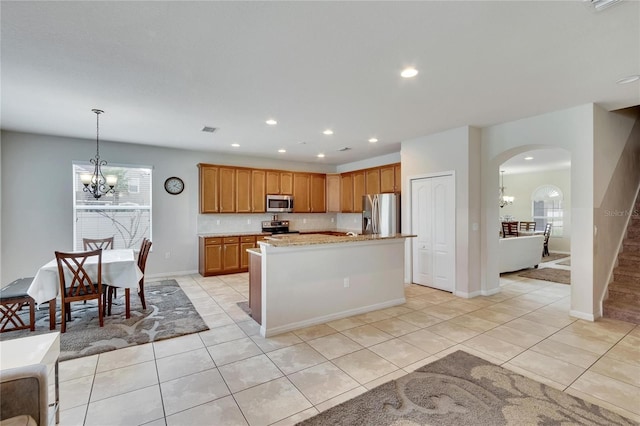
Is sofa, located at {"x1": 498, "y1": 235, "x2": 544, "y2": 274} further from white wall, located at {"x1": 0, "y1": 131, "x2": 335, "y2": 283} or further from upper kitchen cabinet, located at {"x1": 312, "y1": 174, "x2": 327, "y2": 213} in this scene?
white wall, located at {"x1": 0, "y1": 131, "x2": 335, "y2": 283}

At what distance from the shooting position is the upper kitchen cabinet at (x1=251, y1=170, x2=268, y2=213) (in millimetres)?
7078

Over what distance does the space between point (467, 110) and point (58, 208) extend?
274 inches

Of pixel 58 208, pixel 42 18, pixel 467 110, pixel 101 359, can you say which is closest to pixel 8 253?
pixel 58 208

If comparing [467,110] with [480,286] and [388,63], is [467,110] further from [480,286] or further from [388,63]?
[480,286]

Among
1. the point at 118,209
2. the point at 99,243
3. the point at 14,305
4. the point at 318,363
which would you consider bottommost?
the point at 318,363

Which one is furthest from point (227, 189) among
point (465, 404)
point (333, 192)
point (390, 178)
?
point (465, 404)

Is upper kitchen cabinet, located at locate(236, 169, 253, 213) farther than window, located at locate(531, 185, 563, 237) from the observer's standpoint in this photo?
No

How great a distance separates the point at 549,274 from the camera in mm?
6422

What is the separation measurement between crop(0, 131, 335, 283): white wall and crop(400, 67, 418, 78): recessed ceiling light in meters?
5.25

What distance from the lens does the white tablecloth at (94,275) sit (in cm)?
338

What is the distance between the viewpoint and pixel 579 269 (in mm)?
3863

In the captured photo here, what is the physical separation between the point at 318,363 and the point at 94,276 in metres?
2.97

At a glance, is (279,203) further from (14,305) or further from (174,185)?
(14,305)

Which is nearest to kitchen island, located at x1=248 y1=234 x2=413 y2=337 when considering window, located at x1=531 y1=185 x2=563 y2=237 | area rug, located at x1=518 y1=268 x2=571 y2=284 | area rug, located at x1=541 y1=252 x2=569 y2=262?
area rug, located at x1=518 y1=268 x2=571 y2=284
